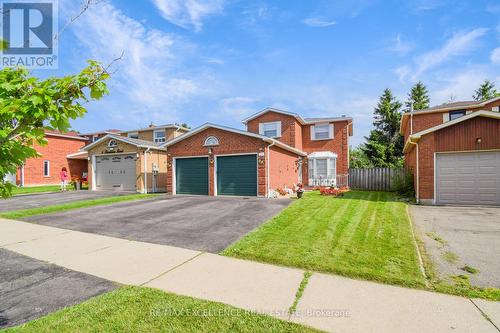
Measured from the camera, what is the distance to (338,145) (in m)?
21.9

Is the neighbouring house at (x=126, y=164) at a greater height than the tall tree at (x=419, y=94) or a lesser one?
lesser

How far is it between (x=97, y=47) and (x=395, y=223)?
9108mm

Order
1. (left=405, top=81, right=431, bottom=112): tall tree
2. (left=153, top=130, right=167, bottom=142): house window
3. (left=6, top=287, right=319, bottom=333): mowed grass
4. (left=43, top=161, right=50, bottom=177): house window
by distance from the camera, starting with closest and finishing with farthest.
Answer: (left=6, top=287, right=319, bottom=333): mowed grass → (left=43, top=161, right=50, bottom=177): house window → (left=153, top=130, right=167, bottom=142): house window → (left=405, top=81, right=431, bottom=112): tall tree

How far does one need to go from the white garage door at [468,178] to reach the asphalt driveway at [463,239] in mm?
730

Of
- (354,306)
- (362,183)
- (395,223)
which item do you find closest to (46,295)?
(354,306)

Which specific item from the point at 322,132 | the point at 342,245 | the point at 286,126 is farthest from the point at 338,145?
the point at 342,245

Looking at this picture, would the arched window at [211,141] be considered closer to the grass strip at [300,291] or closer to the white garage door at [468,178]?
the white garage door at [468,178]

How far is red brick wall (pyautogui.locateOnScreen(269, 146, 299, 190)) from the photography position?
1571 cm

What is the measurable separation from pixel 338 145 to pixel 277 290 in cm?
1947

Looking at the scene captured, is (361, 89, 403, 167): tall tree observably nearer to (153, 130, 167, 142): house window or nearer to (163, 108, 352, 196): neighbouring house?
(163, 108, 352, 196): neighbouring house

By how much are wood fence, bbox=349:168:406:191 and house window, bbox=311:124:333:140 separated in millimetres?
3639

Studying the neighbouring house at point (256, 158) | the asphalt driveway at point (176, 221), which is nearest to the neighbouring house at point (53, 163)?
the neighbouring house at point (256, 158)

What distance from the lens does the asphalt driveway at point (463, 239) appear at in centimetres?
490

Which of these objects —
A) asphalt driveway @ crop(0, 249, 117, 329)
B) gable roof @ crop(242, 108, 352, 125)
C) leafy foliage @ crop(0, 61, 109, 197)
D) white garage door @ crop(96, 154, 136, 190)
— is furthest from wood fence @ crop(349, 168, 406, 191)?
leafy foliage @ crop(0, 61, 109, 197)
